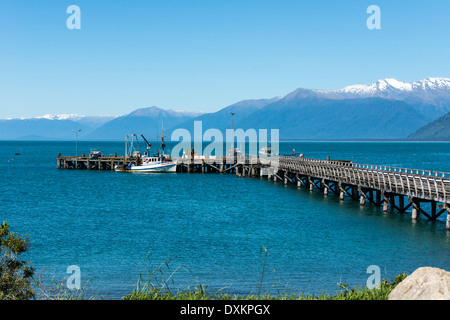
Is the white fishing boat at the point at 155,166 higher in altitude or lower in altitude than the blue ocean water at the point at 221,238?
higher

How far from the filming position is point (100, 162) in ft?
332

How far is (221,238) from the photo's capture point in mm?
35750

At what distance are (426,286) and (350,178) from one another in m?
40.9

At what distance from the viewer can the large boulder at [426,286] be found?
11961 mm

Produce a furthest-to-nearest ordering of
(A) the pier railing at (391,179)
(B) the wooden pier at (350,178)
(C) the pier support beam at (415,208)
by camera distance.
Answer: (C) the pier support beam at (415,208) → (B) the wooden pier at (350,178) → (A) the pier railing at (391,179)

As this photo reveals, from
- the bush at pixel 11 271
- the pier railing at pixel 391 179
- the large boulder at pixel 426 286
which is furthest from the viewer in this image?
the pier railing at pixel 391 179

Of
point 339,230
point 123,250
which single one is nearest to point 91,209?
point 123,250

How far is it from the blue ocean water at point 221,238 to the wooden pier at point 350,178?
1.74m

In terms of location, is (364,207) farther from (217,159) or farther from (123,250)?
(217,159)
